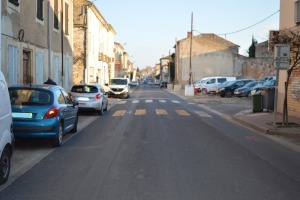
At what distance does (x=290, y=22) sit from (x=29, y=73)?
38.5 ft

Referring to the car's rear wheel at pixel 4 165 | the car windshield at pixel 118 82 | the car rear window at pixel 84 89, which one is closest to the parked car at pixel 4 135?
the car's rear wheel at pixel 4 165

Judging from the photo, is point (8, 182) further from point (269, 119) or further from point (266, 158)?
point (269, 119)

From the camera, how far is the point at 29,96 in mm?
9891

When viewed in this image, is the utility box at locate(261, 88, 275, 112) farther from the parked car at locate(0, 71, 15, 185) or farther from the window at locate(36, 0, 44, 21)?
the parked car at locate(0, 71, 15, 185)

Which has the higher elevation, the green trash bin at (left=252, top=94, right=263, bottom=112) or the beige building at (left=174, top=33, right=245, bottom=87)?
the beige building at (left=174, top=33, right=245, bottom=87)

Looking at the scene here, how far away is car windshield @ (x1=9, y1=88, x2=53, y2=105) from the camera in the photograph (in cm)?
977

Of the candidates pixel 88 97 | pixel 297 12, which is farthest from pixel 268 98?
pixel 88 97

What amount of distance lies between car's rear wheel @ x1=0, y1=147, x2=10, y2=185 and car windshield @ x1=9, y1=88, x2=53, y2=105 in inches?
120

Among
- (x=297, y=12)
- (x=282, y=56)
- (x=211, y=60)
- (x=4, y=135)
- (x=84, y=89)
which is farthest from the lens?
(x=211, y=60)

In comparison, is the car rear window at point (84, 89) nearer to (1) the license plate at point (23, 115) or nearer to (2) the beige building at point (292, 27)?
(2) the beige building at point (292, 27)

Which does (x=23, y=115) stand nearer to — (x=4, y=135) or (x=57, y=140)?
(x=57, y=140)

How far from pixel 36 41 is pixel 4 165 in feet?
45.7

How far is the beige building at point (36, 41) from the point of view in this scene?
52.4 ft

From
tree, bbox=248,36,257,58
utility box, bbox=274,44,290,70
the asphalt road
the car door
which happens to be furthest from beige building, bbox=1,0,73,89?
tree, bbox=248,36,257,58
